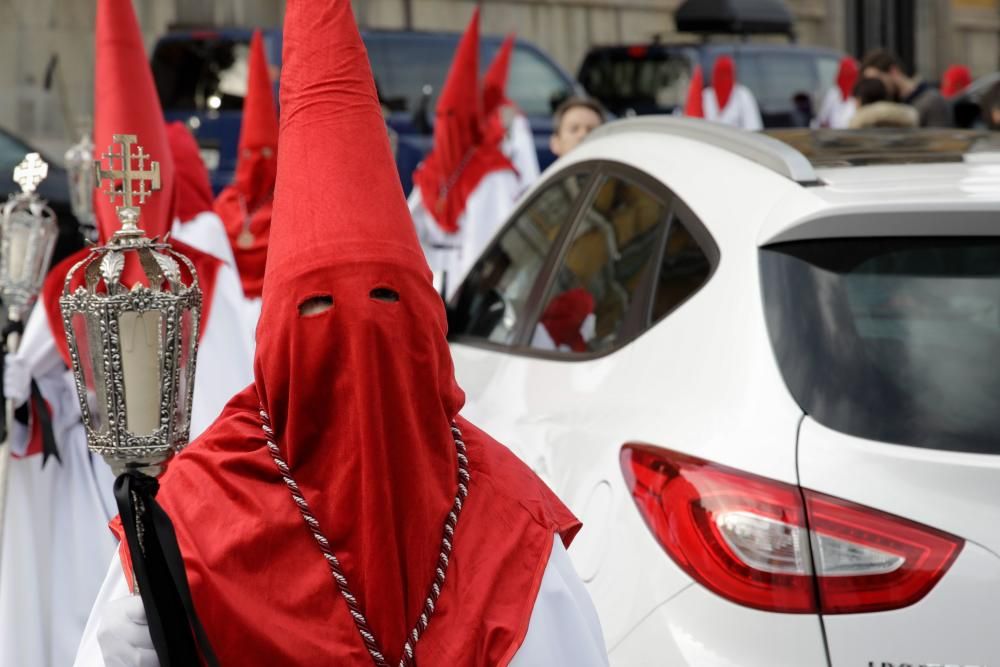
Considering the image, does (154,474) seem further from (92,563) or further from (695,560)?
(92,563)

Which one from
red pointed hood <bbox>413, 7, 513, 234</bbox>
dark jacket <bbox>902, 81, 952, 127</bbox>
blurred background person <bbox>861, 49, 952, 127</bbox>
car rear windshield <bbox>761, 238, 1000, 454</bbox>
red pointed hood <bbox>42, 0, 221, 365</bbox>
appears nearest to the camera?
car rear windshield <bbox>761, 238, 1000, 454</bbox>

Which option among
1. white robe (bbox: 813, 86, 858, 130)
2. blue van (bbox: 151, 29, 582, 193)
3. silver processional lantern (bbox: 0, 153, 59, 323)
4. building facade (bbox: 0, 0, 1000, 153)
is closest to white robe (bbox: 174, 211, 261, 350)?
silver processional lantern (bbox: 0, 153, 59, 323)

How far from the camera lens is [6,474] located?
4898mm

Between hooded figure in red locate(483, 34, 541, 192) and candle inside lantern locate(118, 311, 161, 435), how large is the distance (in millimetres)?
7092

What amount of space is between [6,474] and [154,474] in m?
2.51

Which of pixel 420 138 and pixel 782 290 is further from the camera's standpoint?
pixel 420 138

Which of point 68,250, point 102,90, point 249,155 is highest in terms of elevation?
point 102,90

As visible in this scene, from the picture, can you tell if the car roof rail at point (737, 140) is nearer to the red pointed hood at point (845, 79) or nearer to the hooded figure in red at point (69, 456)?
the hooded figure in red at point (69, 456)

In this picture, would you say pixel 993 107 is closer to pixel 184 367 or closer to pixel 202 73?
pixel 184 367

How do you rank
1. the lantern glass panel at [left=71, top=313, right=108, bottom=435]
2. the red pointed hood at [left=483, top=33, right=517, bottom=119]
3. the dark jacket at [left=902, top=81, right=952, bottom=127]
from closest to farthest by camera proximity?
the lantern glass panel at [left=71, top=313, right=108, bottom=435]
the red pointed hood at [left=483, top=33, right=517, bottom=119]
the dark jacket at [left=902, top=81, right=952, bottom=127]

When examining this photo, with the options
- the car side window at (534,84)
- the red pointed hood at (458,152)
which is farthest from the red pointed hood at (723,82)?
the red pointed hood at (458,152)

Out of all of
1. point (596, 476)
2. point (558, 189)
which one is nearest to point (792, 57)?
point (558, 189)

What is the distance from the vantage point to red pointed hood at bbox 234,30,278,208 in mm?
8203

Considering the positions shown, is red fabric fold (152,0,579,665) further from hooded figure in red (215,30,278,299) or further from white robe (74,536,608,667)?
hooded figure in red (215,30,278,299)
